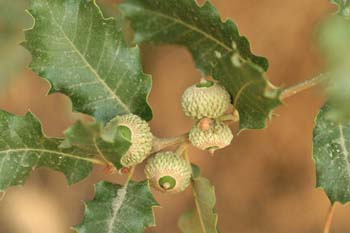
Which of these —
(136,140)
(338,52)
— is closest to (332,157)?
(136,140)

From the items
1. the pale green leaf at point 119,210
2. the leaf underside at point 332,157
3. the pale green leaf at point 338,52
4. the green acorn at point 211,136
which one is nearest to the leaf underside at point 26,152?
the pale green leaf at point 119,210

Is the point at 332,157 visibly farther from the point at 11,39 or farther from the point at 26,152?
the point at 11,39

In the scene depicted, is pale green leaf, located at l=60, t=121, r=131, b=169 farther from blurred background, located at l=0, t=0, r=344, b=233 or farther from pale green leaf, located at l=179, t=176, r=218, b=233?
blurred background, located at l=0, t=0, r=344, b=233

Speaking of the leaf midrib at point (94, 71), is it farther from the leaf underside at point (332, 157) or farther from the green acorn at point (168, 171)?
the leaf underside at point (332, 157)

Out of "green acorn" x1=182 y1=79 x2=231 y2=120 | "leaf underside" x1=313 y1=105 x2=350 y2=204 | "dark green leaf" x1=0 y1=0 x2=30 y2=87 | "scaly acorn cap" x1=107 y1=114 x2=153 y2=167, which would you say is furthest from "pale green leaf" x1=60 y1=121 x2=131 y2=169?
"dark green leaf" x1=0 y1=0 x2=30 y2=87

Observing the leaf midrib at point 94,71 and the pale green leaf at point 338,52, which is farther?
the leaf midrib at point 94,71

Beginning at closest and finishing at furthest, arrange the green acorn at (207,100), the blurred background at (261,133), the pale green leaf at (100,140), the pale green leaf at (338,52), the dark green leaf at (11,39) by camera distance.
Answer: the pale green leaf at (338,52) → the pale green leaf at (100,140) → the green acorn at (207,100) → the dark green leaf at (11,39) → the blurred background at (261,133)

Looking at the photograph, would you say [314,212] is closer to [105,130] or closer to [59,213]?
[59,213]
